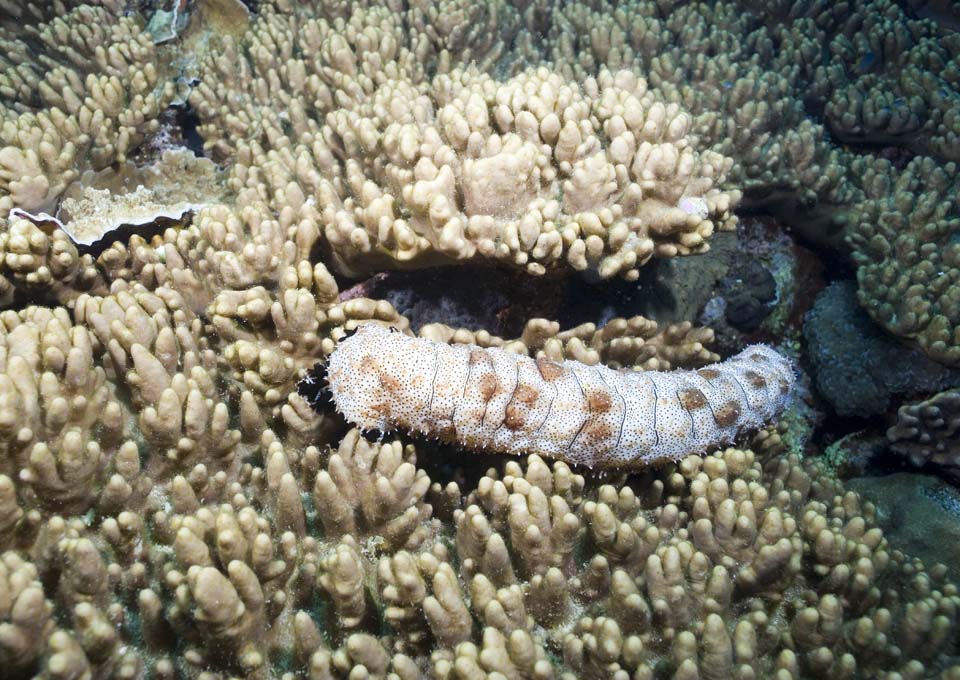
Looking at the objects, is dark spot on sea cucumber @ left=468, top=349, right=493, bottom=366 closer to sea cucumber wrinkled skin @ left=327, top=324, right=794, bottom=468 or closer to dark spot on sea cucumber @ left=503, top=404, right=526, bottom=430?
sea cucumber wrinkled skin @ left=327, top=324, right=794, bottom=468

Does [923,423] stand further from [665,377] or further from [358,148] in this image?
[358,148]

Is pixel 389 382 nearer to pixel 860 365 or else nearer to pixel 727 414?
pixel 727 414

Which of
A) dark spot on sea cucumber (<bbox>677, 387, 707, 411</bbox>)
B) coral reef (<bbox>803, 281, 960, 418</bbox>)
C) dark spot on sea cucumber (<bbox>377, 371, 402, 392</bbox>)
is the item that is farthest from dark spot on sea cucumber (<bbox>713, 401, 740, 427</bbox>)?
coral reef (<bbox>803, 281, 960, 418</bbox>)

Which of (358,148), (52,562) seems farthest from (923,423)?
(52,562)

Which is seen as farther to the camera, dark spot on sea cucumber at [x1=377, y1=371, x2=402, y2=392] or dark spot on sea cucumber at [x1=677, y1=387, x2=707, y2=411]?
dark spot on sea cucumber at [x1=677, y1=387, x2=707, y2=411]

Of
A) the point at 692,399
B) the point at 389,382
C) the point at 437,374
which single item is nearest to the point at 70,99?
the point at 389,382

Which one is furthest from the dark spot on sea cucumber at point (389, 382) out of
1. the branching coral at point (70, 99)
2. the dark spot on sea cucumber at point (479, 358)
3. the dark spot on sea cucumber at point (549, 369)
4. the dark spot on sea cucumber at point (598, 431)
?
the branching coral at point (70, 99)
